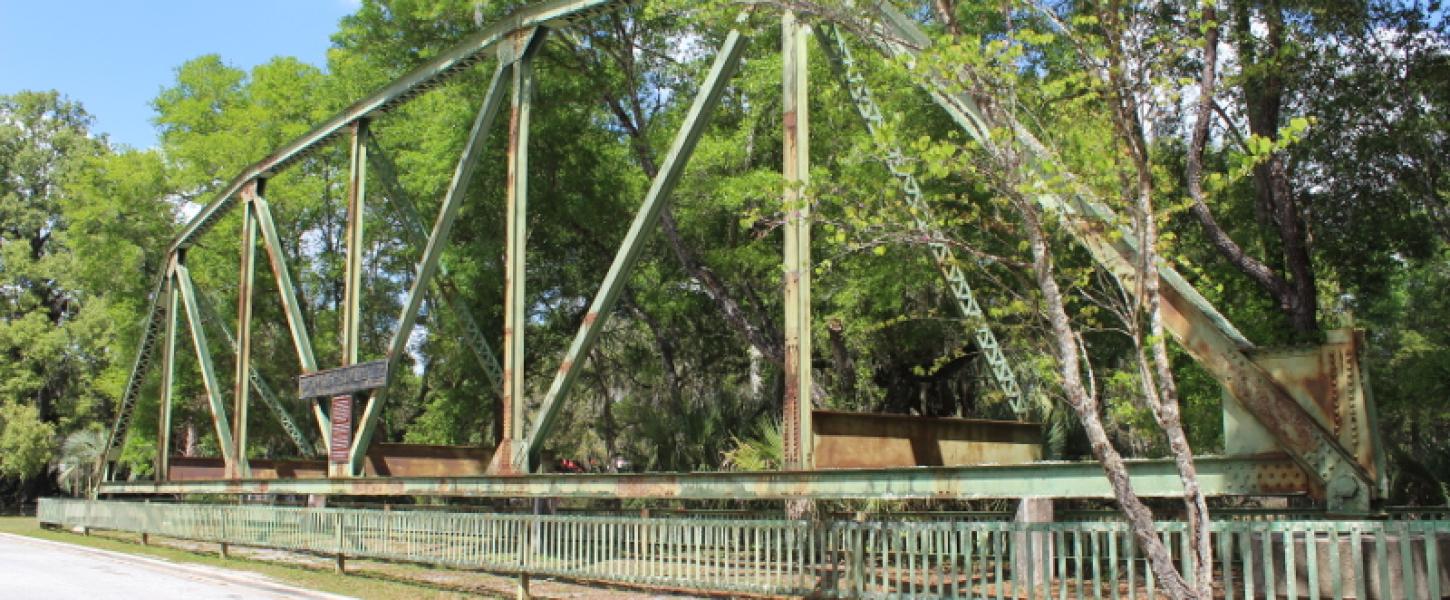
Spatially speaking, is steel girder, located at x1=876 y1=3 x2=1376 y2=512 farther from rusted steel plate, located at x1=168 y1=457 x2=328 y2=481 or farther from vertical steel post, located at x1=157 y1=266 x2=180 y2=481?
vertical steel post, located at x1=157 y1=266 x2=180 y2=481

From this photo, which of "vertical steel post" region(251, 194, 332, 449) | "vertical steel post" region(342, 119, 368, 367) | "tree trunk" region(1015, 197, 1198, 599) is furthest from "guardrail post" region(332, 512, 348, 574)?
"tree trunk" region(1015, 197, 1198, 599)

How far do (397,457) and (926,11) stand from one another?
11254 mm

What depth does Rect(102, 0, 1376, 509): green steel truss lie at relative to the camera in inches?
273

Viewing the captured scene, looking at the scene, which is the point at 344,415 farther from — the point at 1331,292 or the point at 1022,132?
the point at 1331,292

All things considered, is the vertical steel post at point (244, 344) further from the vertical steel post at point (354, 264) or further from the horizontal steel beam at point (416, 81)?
the vertical steel post at point (354, 264)

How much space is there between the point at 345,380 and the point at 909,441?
922 cm

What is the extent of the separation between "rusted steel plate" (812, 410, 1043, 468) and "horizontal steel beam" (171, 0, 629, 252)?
17.3ft

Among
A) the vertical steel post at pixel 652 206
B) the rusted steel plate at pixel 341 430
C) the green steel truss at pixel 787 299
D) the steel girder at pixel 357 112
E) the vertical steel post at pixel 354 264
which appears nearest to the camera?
the green steel truss at pixel 787 299

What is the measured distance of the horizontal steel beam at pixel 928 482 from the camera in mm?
6840

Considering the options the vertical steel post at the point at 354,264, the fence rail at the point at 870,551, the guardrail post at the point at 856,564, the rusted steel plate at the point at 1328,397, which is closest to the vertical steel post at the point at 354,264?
the vertical steel post at the point at 354,264

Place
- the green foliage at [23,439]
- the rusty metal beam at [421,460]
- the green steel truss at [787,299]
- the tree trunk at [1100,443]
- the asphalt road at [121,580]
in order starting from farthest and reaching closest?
1. the green foliage at [23,439]
2. the rusty metal beam at [421,460]
3. the asphalt road at [121,580]
4. the green steel truss at [787,299]
5. the tree trunk at [1100,443]

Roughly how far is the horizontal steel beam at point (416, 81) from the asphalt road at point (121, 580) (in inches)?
273

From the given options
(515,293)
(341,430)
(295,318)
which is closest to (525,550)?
(515,293)

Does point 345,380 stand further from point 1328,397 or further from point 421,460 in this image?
point 1328,397
